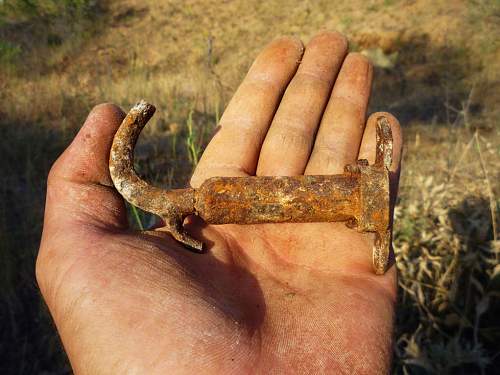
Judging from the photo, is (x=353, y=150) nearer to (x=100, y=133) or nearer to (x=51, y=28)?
(x=100, y=133)

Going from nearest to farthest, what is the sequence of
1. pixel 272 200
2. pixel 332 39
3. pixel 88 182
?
pixel 88 182 < pixel 272 200 < pixel 332 39

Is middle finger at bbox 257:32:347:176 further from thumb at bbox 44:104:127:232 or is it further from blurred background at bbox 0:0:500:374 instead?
thumb at bbox 44:104:127:232

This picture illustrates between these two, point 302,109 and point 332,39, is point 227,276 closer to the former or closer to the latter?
point 302,109

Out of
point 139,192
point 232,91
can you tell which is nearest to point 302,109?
point 139,192

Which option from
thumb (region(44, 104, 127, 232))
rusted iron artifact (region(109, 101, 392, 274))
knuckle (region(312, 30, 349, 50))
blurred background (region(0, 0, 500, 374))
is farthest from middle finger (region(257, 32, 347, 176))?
thumb (region(44, 104, 127, 232))

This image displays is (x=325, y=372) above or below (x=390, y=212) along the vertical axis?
below

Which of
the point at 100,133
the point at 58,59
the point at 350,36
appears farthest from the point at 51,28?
the point at 100,133
